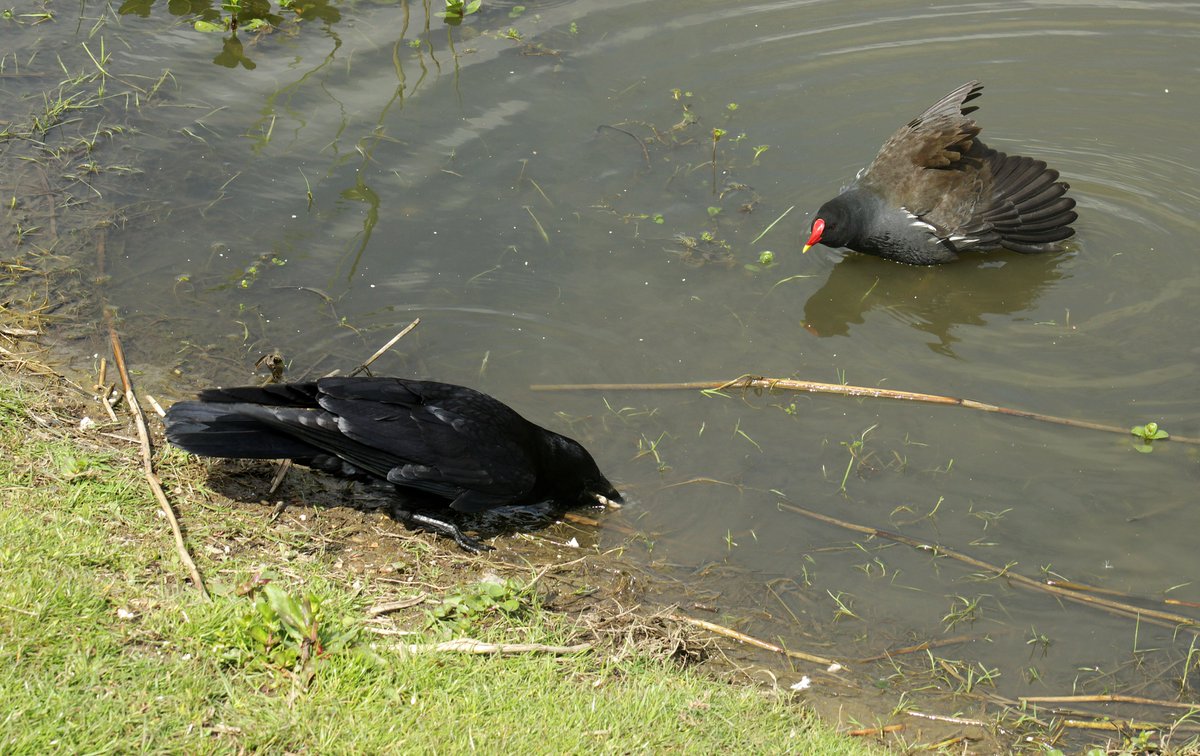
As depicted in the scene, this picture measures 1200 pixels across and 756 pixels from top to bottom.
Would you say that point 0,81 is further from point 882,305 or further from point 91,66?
point 882,305

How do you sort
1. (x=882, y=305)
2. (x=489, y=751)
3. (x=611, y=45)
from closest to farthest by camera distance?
(x=489, y=751), (x=882, y=305), (x=611, y=45)

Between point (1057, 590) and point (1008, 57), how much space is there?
5.95 m

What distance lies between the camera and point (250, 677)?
384 centimetres

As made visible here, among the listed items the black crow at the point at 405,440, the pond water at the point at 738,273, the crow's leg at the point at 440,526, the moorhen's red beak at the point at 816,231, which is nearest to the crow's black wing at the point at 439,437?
the black crow at the point at 405,440

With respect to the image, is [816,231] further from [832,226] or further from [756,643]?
[756,643]

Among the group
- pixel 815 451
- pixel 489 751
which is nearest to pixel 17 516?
pixel 489 751

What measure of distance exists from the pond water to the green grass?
93cm

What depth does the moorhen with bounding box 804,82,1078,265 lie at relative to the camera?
783cm

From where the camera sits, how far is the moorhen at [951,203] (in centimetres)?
783

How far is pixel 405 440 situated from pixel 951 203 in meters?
4.73

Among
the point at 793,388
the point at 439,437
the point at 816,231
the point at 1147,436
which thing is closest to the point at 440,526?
the point at 439,437

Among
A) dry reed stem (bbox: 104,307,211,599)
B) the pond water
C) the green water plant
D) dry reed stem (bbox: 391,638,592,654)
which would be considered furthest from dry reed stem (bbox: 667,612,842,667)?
the green water plant

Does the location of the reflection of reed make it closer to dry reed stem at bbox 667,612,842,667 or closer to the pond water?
the pond water

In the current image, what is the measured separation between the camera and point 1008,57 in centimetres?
966
